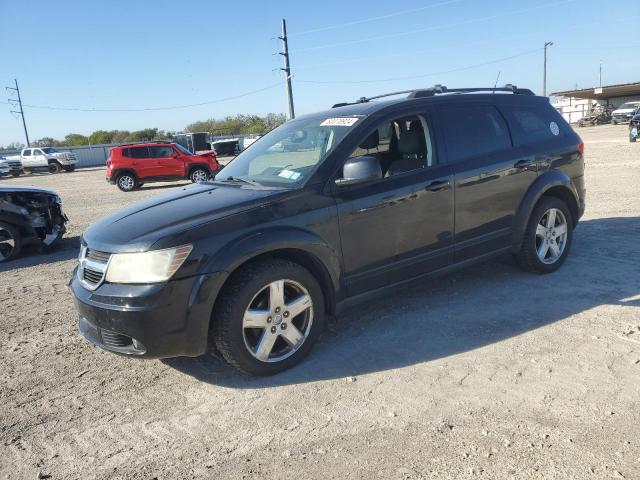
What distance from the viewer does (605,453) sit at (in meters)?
2.52

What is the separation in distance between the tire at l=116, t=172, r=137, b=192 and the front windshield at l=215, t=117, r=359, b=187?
1619cm

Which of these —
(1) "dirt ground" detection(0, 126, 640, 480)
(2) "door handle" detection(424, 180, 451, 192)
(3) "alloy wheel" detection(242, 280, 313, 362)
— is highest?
(2) "door handle" detection(424, 180, 451, 192)

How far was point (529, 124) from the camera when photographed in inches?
203

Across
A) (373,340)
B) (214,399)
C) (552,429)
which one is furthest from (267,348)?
(552,429)

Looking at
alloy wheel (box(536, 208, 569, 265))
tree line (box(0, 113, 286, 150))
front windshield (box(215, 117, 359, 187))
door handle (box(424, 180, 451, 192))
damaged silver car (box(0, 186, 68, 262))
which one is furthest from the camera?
tree line (box(0, 113, 286, 150))

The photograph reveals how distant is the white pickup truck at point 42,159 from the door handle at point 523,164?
135 feet

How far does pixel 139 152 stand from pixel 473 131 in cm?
1760

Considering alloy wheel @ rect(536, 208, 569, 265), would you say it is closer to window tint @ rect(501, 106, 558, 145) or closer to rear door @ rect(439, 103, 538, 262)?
rear door @ rect(439, 103, 538, 262)

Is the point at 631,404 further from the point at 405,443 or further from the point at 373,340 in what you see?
the point at 373,340

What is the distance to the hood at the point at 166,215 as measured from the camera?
3252 millimetres

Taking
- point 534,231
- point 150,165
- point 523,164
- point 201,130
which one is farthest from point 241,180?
point 201,130

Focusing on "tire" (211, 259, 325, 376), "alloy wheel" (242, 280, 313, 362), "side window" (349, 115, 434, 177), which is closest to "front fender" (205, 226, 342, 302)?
"tire" (211, 259, 325, 376)

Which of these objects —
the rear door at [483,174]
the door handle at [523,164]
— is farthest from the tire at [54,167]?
the door handle at [523,164]

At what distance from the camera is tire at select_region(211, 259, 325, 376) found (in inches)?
130
